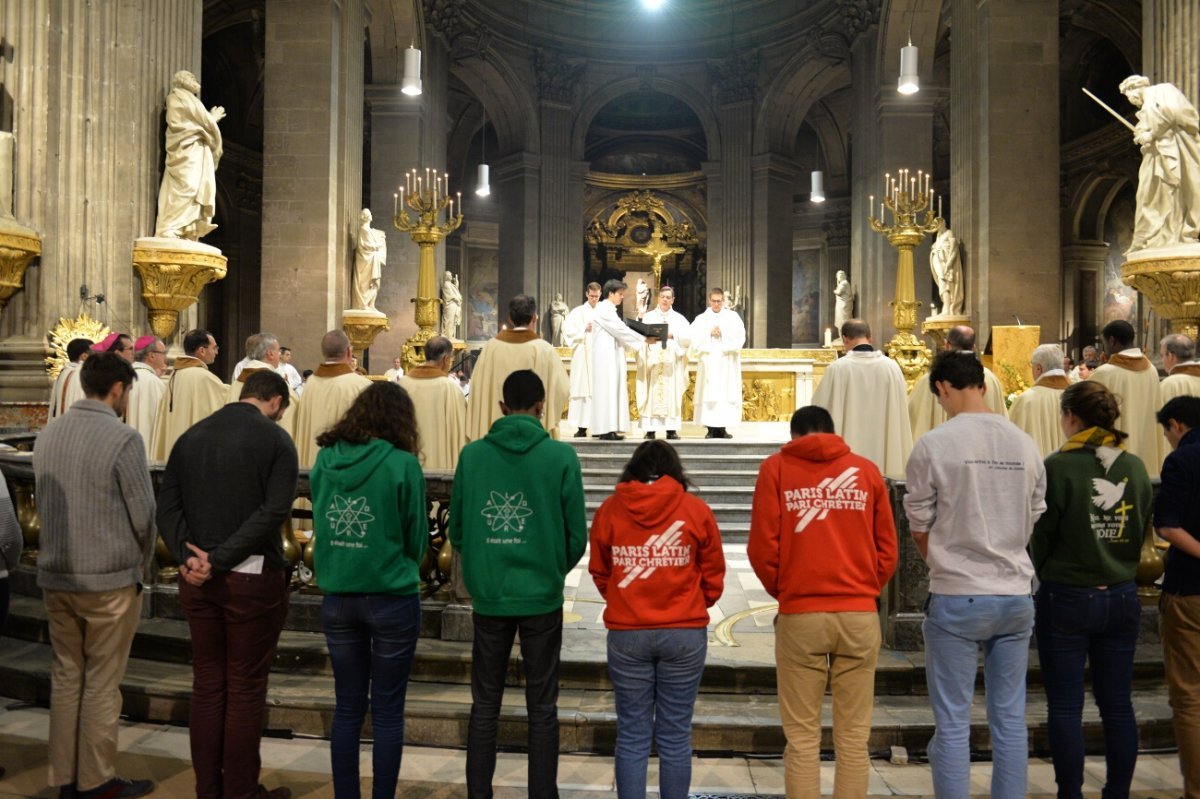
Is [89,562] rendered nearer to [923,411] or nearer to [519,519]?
[519,519]

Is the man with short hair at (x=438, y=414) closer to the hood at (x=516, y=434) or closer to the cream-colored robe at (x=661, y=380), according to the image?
the cream-colored robe at (x=661, y=380)

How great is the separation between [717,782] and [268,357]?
13.9 feet

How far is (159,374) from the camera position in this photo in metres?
7.93

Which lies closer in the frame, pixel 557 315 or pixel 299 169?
pixel 299 169

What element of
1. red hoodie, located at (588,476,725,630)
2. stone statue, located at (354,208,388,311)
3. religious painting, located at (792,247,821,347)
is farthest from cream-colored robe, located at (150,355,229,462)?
religious painting, located at (792,247,821,347)

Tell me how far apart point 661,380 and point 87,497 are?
8016 mm

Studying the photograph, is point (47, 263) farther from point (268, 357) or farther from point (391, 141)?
point (391, 141)

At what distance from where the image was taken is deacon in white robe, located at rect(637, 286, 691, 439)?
11.4 meters

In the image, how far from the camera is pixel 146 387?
302 inches

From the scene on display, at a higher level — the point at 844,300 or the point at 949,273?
the point at 844,300

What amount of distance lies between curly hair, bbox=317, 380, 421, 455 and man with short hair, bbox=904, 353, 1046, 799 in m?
1.87

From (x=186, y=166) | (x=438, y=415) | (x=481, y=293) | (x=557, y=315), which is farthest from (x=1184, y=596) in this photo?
(x=481, y=293)

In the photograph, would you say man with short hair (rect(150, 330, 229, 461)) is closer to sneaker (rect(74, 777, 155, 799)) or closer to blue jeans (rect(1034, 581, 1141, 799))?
sneaker (rect(74, 777, 155, 799))

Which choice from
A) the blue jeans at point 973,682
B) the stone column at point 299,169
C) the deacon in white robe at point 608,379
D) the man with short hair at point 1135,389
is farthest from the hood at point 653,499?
the stone column at point 299,169
